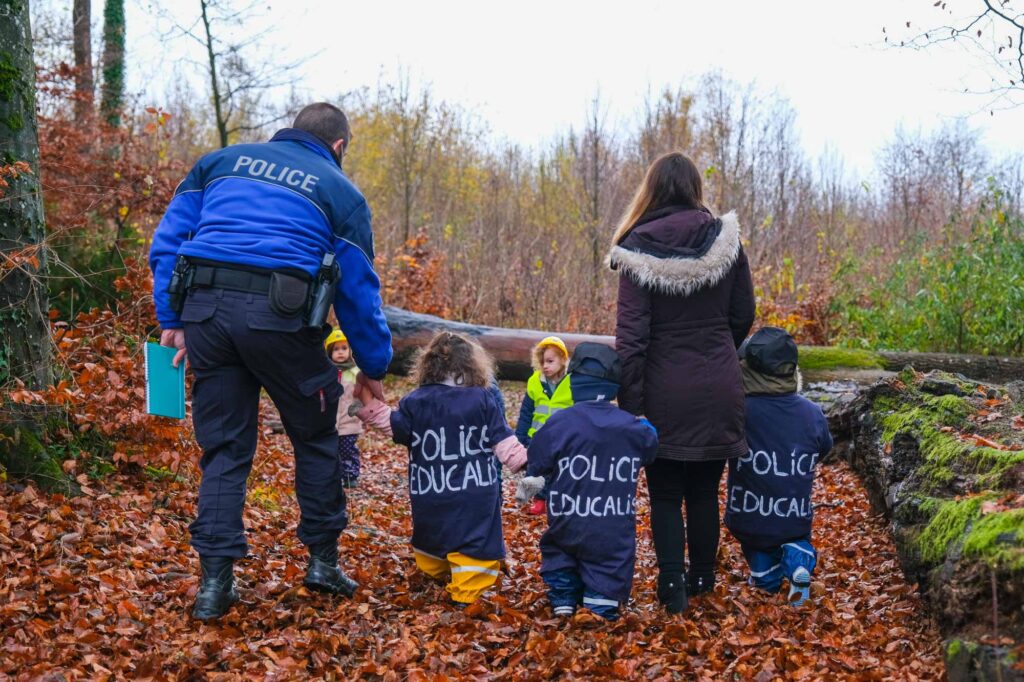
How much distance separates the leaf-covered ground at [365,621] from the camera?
12.1ft

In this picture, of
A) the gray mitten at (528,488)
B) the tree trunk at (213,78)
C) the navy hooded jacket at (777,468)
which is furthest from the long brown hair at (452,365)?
the tree trunk at (213,78)

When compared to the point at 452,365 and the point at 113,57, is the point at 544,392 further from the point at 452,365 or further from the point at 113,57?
the point at 113,57

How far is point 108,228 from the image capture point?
10.1m

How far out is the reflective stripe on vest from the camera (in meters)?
6.98

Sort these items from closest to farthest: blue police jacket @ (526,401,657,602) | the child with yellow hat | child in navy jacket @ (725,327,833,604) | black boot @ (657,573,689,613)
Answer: blue police jacket @ (526,401,657,602) < black boot @ (657,573,689,613) < child in navy jacket @ (725,327,833,604) < the child with yellow hat

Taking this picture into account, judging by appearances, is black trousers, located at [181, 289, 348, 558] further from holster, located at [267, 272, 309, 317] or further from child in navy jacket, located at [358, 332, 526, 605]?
child in navy jacket, located at [358, 332, 526, 605]

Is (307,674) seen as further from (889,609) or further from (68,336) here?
(68,336)

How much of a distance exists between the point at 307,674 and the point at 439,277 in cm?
1259

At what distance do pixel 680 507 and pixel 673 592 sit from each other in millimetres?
437

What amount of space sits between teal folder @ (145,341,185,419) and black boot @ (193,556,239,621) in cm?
78

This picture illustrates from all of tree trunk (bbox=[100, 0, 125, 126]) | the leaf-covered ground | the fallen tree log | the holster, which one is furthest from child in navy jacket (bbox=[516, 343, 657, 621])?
tree trunk (bbox=[100, 0, 125, 126])

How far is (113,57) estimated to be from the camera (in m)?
15.6

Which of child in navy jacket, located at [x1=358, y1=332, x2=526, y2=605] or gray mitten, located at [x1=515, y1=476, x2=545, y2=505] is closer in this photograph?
gray mitten, located at [x1=515, y1=476, x2=545, y2=505]

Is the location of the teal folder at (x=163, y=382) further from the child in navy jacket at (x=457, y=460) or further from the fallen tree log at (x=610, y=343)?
the fallen tree log at (x=610, y=343)
